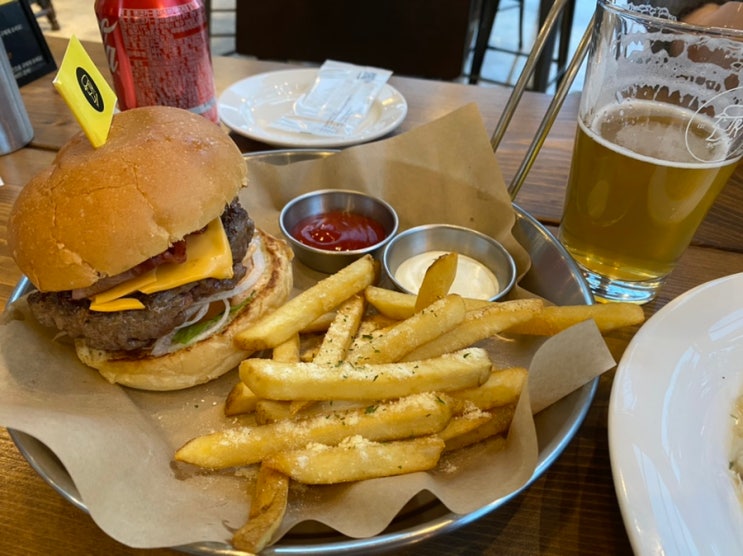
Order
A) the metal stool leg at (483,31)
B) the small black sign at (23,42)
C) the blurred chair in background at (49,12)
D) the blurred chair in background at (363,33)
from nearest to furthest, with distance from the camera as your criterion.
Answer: the small black sign at (23,42) < the blurred chair in background at (363,33) < the metal stool leg at (483,31) < the blurred chair in background at (49,12)

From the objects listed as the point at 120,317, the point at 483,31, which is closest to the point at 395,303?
the point at 120,317

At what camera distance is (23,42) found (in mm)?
3285

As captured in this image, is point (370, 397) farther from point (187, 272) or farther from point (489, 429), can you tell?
point (187, 272)

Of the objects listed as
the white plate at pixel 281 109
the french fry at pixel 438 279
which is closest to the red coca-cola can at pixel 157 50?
the white plate at pixel 281 109

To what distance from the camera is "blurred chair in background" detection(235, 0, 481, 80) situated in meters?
4.85

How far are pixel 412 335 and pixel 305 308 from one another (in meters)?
0.34

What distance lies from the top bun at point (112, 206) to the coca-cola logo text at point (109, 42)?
89 centimetres

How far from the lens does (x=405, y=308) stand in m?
1.70

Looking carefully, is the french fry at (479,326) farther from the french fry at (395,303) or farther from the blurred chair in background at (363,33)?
the blurred chair in background at (363,33)

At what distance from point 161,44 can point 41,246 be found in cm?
120

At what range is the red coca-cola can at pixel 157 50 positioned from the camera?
2305mm

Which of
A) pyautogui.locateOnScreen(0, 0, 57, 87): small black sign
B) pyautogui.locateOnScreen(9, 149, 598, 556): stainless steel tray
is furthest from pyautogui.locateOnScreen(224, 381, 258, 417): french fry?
pyautogui.locateOnScreen(0, 0, 57, 87): small black sign

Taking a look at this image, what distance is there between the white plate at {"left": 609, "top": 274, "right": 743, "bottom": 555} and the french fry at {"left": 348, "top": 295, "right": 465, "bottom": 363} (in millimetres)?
424

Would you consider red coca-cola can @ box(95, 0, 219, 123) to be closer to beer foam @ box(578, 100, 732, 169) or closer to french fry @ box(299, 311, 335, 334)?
french fry @ box(299, 311, 335, 334)
